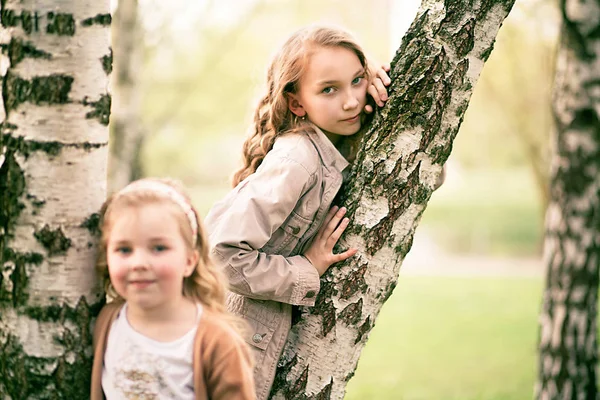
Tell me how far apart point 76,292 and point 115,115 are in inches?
295

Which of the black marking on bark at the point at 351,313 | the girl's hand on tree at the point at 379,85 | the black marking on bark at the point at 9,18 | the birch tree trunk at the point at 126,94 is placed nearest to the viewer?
the black marking on bark at the point at 9,18

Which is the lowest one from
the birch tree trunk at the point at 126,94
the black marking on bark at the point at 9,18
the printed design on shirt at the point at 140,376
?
the printed design on shirt at the point at 140,376

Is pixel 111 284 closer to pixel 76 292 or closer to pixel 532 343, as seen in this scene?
pixel 76 292

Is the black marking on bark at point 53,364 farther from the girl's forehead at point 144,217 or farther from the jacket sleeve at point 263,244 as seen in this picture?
the jacket sleeve at point 263,244

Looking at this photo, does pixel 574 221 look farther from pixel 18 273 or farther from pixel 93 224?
pixel 18 273

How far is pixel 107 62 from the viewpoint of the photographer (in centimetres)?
182

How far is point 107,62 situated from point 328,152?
95 centimetres

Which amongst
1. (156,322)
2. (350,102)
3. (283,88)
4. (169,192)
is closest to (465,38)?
(350,102)

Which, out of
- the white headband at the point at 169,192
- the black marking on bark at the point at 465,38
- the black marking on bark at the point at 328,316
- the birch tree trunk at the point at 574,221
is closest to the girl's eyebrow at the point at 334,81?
the black marking on bark at the point at 465,38

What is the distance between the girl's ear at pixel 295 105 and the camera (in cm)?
266

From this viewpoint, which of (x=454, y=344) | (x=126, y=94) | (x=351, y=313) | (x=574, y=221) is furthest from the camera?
(x=454, y=344)

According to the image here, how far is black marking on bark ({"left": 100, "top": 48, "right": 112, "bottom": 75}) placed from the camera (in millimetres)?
1801

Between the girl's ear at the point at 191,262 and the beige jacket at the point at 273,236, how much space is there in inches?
17.6

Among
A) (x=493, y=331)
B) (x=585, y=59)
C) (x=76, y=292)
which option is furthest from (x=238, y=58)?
(x=76, y=292)
